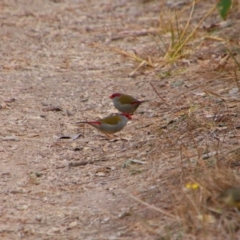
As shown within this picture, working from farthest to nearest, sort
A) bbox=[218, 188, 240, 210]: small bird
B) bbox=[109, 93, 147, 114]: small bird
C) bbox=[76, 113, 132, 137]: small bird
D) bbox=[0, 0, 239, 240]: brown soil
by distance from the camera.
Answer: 1. bbox=[109, 93, 147, 114]: small bird
2. bbox=[76, 113, 132, 137]: small bird
3. bbox=[0, 0, 239, 240]: brown soil
4. bbox=[218, 188, 240, 210]: small bird

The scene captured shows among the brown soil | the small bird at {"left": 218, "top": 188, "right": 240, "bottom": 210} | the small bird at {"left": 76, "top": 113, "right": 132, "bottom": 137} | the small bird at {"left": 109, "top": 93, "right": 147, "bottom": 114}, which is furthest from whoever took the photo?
the small bird at {"left": 109, "top": 93, "right": 147, "bottom": 114}

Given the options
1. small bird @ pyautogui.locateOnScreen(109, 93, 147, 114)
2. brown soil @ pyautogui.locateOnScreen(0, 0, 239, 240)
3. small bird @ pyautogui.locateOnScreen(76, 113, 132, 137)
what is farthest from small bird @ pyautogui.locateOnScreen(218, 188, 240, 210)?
small bird @ pyautogui.locateOnScreen(109, 93, 147, 114)

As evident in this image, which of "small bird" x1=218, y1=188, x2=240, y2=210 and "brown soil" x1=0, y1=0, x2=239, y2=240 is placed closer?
"small bird" x1=218, y1=188, x2=240, y2=210

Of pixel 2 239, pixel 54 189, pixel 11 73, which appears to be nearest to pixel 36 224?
pixel 2 239

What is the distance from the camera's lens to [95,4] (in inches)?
452

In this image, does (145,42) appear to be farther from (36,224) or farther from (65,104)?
(36,224)

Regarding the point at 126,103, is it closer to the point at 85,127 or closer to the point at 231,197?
the point at 85,127

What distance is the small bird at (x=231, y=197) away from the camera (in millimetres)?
4152

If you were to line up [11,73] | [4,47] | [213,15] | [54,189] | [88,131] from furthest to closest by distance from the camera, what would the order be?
[213,15] < [4,47] < [11,73] < [88,131] < [54,189]

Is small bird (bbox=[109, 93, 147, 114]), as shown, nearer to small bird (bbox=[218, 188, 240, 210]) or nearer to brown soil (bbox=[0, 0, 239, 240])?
brown soil (bbox=[0, 0, 239, 240])

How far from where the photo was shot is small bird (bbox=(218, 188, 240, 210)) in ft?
13.6

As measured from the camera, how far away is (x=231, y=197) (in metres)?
4.16

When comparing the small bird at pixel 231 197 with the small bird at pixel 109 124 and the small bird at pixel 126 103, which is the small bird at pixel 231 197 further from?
the small bird at pixel 126 103

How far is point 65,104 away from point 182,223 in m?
3.26
